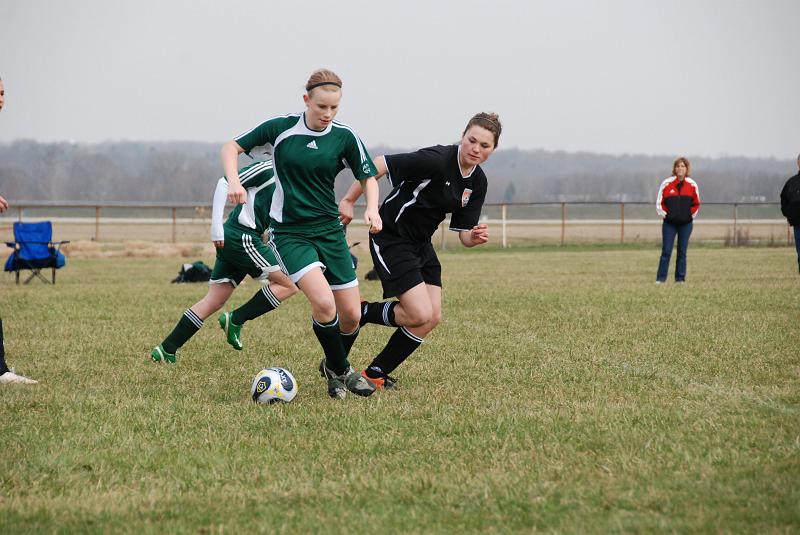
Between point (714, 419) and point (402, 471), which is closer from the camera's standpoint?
point (402, 471)

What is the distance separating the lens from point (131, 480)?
420cm

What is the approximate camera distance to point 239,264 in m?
8.12

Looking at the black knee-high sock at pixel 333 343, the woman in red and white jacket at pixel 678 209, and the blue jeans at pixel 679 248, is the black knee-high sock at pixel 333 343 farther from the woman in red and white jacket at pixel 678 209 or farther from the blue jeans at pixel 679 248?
the blue jeans at pixel 679 248

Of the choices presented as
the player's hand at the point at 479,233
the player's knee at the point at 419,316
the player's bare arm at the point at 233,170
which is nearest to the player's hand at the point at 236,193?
the player's bare arm at the point at 233,170

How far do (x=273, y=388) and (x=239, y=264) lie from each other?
236 cm

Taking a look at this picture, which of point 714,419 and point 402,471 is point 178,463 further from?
point 714,419

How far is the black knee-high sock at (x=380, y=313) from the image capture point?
6727 mm

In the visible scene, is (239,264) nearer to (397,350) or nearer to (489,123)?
(397,350)

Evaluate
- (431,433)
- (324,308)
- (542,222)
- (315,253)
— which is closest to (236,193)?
(315,253)

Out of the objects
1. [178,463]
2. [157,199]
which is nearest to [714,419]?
[178,463]

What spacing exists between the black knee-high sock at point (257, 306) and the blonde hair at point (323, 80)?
9.30 ft

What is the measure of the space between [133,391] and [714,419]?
3843mm

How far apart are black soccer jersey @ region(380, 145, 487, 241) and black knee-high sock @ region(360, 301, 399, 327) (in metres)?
0.56

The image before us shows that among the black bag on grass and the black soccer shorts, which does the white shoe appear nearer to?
the black soccer shorts
